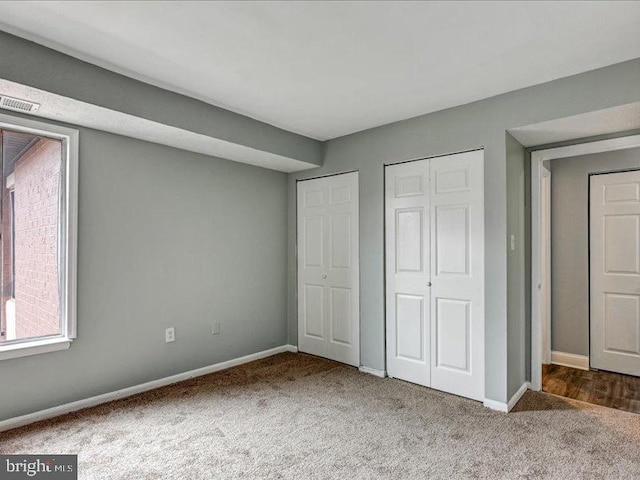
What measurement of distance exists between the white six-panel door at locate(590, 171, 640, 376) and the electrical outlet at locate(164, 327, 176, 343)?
163 inches

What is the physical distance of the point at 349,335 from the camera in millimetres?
4039

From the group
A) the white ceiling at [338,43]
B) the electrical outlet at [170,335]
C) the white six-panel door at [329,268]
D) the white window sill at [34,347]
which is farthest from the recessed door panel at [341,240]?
the white window sill at [34,347]

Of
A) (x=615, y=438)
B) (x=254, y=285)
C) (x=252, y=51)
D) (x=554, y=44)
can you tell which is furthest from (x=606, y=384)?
(x=252, y=51)

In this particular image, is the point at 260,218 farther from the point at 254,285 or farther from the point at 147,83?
the point at 147,83

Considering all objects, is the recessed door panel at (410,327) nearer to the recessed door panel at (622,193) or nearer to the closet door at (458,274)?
the closet door at (458,274)

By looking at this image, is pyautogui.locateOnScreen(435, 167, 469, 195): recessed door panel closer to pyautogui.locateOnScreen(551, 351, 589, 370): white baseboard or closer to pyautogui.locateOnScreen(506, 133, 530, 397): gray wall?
pyautogui.locateOnScreen(506, 133, 530, 397): gray wall

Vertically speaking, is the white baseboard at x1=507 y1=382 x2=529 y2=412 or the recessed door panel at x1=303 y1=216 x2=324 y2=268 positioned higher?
the recessed door panel at x1=303 y1=216 x2=324 y2=268

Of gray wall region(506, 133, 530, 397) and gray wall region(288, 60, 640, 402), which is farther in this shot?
gray wall region(506, 133, 530, 397)

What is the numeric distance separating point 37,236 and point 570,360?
5044 millimetres

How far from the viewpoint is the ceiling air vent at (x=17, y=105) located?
7.83 feet

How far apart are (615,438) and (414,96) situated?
271 cm

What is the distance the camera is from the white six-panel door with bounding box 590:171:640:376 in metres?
3.71

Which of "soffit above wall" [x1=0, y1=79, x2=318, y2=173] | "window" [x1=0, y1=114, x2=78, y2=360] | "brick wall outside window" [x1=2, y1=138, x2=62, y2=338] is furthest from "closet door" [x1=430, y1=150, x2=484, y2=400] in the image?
"brick wall outside window" [x1=2, y1=138, x2=62, y2=338]

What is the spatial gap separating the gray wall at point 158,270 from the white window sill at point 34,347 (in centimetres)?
6
